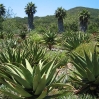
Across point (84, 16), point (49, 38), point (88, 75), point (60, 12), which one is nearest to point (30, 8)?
point (60, 12)

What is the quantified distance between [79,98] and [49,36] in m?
20.5

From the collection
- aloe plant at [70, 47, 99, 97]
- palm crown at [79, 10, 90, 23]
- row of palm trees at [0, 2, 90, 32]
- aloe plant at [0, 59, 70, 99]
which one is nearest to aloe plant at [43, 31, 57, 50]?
aloe plant at [70, 47, 99, 97]

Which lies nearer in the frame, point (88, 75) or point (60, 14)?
point (88, 75)

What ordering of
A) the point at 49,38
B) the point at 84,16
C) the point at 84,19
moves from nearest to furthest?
the point at 49,38, the point at 84,16, the point at 84,19

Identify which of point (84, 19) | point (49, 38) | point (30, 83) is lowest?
point (84, 19)

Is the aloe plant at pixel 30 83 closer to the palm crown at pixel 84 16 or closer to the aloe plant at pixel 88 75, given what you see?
the aloe plant at pixel 88 75

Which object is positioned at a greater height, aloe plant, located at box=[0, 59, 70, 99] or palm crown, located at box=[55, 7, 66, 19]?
aloe plant, located at box=[0, 59, 70, 99]

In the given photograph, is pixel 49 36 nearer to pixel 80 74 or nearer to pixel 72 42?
pixel 72 42

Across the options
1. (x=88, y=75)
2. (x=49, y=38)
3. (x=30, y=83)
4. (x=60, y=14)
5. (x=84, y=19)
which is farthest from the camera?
(x=60, y=14)

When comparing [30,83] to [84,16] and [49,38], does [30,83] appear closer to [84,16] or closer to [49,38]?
[49,38]

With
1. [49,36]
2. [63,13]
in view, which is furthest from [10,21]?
[49,36]

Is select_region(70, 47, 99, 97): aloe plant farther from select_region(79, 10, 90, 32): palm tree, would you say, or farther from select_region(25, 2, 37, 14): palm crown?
select_region(25, 2, 37, 14): palm crown

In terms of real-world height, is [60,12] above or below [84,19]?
above

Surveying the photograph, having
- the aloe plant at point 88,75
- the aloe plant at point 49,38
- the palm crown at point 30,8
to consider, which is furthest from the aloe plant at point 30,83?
the palm crown at point 30,8
